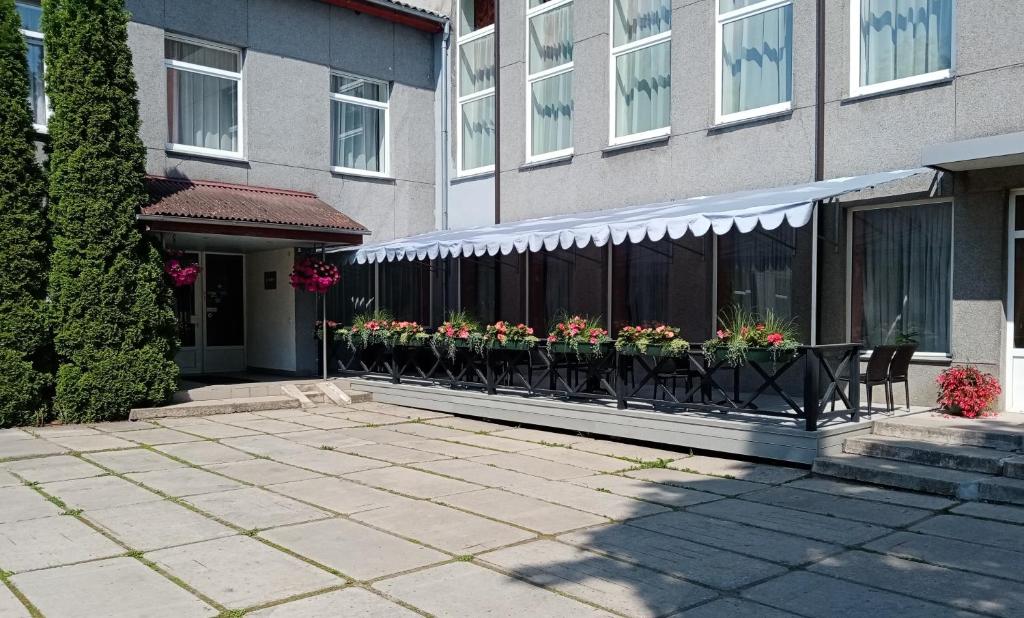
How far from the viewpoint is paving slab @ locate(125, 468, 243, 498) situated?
276 inches

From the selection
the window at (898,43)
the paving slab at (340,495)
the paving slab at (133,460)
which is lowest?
the paving slab at (340,495)

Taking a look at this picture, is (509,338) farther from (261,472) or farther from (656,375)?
(261,472)

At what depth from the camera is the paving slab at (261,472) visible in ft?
24.6

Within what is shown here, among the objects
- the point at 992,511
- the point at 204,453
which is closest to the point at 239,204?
the point at 204,453

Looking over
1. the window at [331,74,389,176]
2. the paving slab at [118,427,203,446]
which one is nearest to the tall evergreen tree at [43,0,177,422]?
the paving slab at [118,427,203,446]

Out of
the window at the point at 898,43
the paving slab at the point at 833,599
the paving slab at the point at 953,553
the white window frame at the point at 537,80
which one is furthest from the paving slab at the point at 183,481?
the window at the point at 898,43

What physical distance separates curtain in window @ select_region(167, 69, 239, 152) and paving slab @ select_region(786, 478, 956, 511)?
10667mm

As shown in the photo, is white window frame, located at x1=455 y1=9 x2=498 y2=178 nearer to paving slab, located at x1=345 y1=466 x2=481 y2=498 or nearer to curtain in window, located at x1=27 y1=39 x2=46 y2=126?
curtain in window, located at x1=27 y1=39 x2=46 y2=126

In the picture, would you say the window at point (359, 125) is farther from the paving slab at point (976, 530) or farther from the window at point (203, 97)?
the paving slab at point (976, 530)

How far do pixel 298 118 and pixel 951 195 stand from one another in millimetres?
10288

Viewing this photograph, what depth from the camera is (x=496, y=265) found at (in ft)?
46.6

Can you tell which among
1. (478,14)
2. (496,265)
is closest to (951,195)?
(496,265)

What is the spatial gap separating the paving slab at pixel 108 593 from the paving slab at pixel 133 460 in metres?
3.09

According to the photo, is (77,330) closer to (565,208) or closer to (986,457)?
(565,208)
